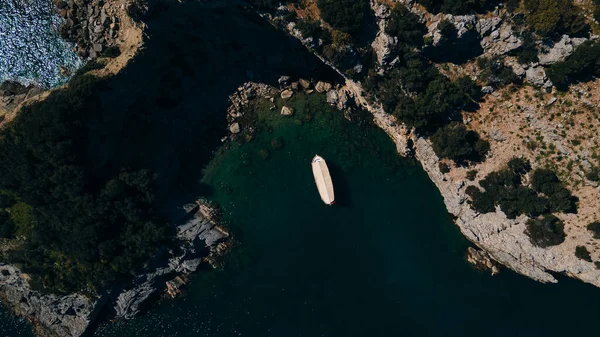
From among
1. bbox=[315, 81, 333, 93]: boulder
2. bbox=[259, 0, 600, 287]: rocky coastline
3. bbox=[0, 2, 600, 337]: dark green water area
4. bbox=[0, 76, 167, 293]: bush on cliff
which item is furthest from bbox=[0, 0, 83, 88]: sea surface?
bbox=[315, 81, 333, 93]: boulder

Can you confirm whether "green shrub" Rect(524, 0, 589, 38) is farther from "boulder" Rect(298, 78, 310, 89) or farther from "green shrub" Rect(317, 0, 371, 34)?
"boulder" Rect(298, 78, 310, 89)

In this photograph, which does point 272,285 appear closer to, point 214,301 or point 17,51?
point 214,301

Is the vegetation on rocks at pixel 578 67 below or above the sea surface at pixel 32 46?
above

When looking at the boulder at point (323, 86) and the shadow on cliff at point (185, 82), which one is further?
the boulder at point (323, 86)

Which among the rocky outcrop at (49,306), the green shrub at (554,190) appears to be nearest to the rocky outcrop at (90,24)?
the rocky outcrop at (49,306)

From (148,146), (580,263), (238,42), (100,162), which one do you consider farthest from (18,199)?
(580,263)

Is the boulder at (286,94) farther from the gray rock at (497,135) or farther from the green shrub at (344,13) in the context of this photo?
the gray rock at (497,135)
